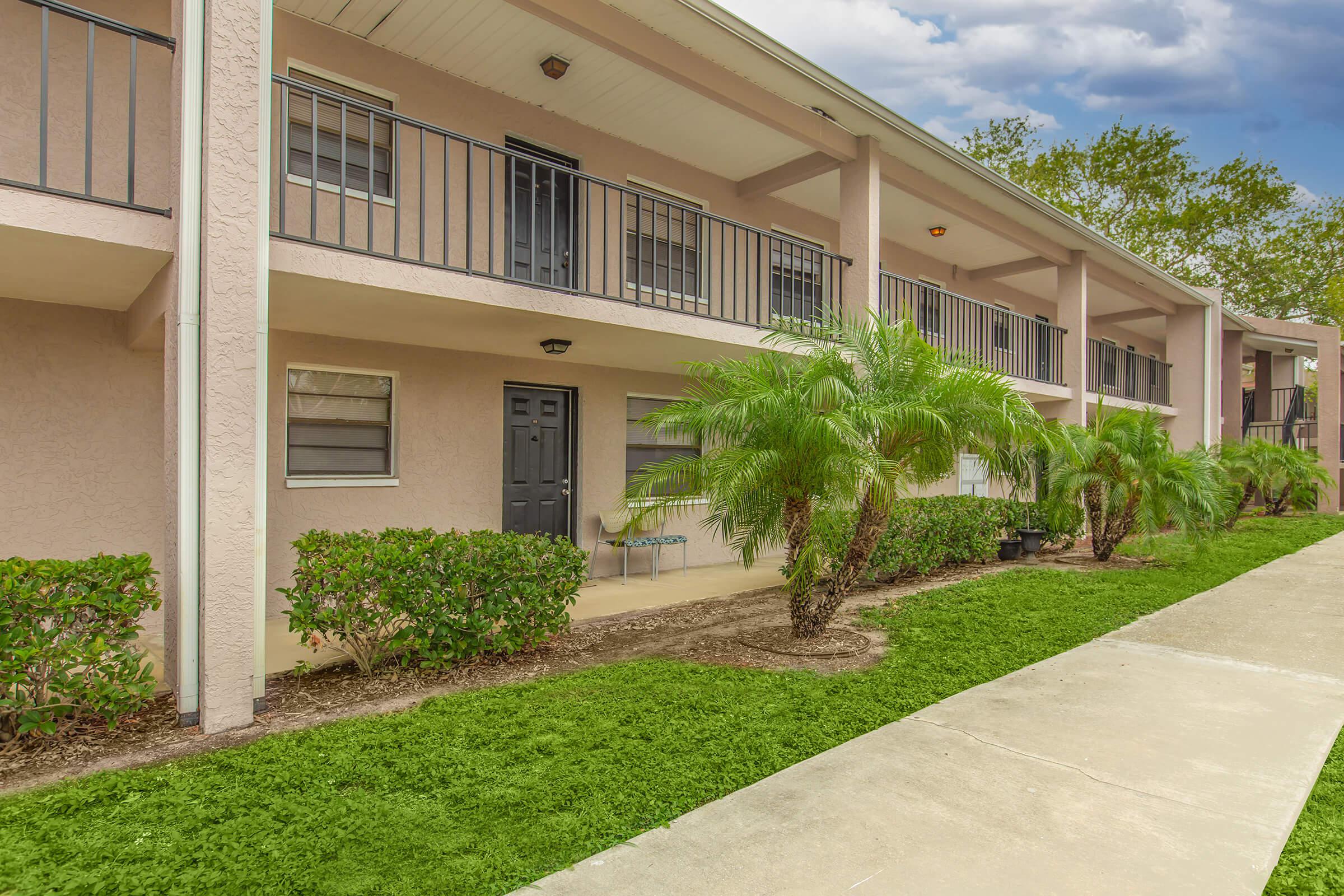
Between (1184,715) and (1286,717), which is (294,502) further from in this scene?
(1286,717)

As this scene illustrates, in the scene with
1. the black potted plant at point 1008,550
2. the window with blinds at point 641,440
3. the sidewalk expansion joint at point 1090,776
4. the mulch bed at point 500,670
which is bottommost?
the mulch bed at point 500,670

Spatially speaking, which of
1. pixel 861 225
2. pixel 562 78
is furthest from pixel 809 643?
pixel 562 78

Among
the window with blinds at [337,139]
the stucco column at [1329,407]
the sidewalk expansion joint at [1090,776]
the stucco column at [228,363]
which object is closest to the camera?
the sidewalk expansion joint at [1090,776]

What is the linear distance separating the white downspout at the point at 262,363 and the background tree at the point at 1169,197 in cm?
2587

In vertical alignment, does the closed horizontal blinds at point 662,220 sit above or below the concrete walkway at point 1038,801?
above

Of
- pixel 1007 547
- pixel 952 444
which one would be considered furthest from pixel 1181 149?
pixel 952 444

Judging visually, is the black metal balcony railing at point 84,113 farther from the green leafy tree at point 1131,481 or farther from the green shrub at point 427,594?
the green leafy tree at point 1131,481

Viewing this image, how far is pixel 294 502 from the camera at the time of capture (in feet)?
22.7

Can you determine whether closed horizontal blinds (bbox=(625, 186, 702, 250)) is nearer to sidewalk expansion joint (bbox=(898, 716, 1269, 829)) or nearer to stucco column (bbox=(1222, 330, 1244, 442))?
sidewalk expansion joint (bbox=(898, 716, 1269, 829))

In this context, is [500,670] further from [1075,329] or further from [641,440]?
[1075,329]

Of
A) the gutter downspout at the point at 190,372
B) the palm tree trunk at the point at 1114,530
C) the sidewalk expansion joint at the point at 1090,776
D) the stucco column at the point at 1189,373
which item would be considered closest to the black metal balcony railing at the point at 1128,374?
the stucco column at the point at 1189,373

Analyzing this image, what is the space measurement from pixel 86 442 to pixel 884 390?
6.38 m

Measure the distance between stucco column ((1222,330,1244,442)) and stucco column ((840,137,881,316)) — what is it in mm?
17292

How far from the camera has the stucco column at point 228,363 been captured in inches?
160
